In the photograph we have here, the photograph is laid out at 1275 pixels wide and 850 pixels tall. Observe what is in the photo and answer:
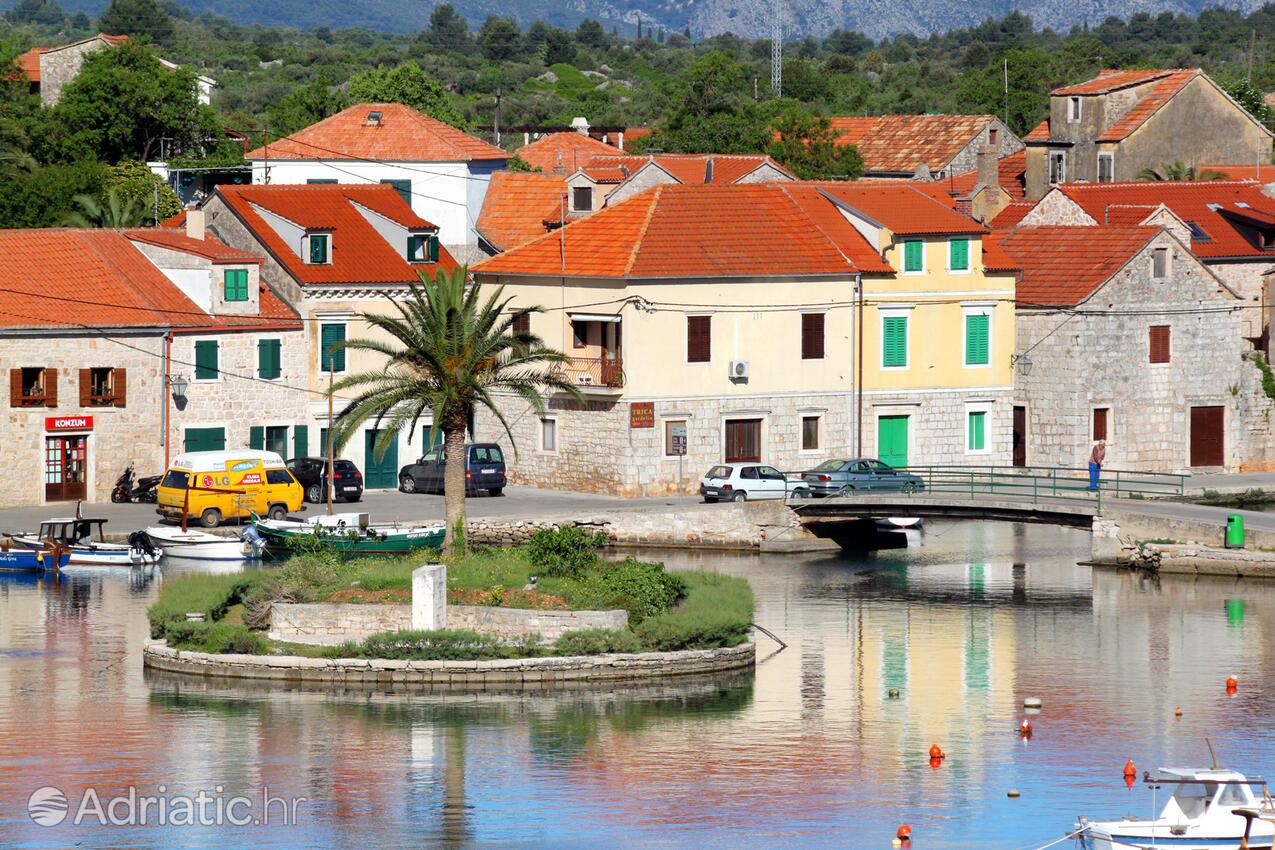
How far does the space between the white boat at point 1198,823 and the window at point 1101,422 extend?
1677 inches

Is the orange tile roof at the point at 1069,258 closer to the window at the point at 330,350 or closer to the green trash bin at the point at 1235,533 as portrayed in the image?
the green trash bin at the point at 1235,533

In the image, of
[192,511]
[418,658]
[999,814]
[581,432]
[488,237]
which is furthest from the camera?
[488,237]

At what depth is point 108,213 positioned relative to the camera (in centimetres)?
9156

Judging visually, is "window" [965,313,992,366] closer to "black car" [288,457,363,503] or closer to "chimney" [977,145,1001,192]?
"chimney" [977,145,1001,192]

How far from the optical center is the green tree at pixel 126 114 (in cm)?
10850

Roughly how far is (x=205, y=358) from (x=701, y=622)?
28115mm

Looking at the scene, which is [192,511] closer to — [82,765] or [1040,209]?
[82,765]

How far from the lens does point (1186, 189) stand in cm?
8819

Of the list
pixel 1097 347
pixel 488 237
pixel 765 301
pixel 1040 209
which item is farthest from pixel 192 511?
pixel 1040 209

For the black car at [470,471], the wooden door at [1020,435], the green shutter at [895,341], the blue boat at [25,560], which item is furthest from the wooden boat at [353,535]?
the wooden door at [1020,435]

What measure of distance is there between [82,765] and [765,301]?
1451 inches

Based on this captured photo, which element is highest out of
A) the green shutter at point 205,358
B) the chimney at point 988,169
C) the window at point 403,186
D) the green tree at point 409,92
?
the green tree at point 409,92

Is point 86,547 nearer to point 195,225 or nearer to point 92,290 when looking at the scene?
point 92,290

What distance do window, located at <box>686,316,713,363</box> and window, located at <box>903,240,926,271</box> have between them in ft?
24.1
